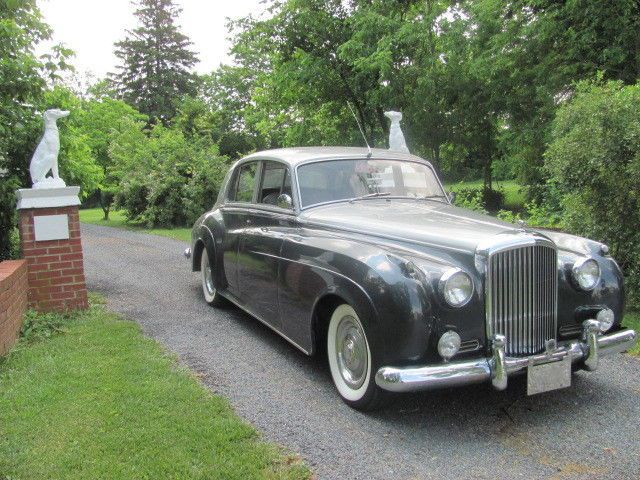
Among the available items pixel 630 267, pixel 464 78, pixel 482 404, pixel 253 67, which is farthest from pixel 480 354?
pixel 253 67

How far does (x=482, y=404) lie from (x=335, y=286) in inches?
51.9

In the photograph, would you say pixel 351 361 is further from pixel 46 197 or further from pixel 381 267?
pixel 46 197

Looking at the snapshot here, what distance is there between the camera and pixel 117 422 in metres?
3.45

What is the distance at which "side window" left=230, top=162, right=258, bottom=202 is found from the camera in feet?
19.0

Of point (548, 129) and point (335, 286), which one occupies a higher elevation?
point (548, 129)

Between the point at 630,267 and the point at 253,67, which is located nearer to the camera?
the point at 630,267

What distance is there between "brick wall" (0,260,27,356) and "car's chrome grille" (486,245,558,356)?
12.5 feet

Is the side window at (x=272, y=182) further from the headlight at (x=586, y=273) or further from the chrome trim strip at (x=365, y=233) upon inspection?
the headlight at (x=586, y=273)

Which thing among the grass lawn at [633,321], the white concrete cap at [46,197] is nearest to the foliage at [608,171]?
the grass lawn at [633,321]

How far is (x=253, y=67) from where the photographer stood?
135 ft

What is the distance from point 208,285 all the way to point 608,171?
4.80 m

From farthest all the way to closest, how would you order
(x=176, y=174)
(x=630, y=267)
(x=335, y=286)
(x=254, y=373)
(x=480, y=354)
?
1. (x=176, y=174)
2. (x=630, y=267)
3. (x=254, y=373)
4. (x=335, y=286)
5. (x=480, y=354)

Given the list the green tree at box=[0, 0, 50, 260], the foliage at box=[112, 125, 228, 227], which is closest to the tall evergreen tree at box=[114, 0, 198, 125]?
the foliage at box=[112, 125, 228, 227]

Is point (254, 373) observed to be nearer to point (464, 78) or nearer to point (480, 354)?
point (480, 354)
